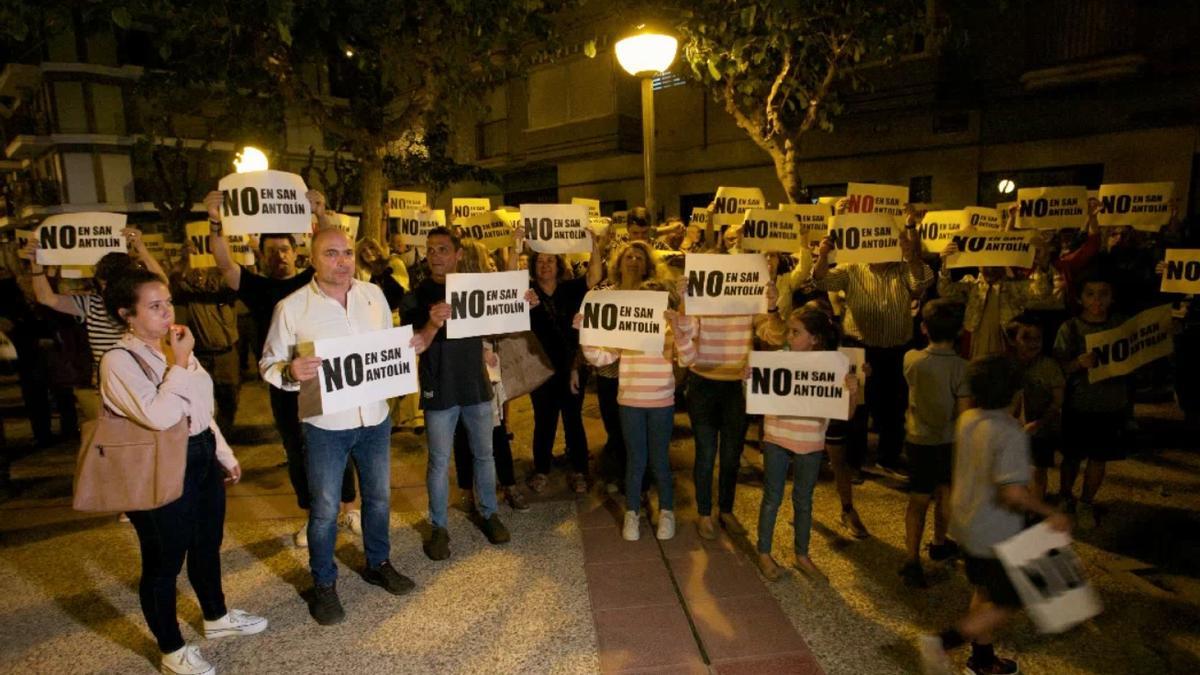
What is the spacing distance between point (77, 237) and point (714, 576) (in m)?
5.44

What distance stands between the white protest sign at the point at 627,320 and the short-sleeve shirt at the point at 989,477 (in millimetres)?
1962

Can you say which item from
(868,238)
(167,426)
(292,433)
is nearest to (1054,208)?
(868,238)

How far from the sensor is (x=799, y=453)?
13.5ft

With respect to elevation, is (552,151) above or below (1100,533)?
above

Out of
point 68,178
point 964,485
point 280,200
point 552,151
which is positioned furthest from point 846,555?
point 68,178

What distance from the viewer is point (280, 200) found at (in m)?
4.77

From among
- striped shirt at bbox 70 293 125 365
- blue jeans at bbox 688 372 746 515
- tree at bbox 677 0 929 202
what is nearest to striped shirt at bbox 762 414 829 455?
blue jeans at bbox 688 372 746 515

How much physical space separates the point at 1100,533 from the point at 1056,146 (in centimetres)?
1155

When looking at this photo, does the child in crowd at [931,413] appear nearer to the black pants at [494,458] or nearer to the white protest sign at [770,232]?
the white protest sign at [770,232]

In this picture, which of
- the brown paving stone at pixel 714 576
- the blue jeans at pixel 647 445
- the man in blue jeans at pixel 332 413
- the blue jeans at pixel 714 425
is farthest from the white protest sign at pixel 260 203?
the brown paving stone at pixel 714 576

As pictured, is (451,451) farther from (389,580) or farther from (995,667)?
(995,667)

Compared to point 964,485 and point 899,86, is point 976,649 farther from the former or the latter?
point 899,86

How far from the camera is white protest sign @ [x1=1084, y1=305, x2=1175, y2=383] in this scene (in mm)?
4602

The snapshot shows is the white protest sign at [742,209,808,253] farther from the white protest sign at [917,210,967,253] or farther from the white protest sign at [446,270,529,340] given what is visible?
the white protest sign at [446,270,529,340]
